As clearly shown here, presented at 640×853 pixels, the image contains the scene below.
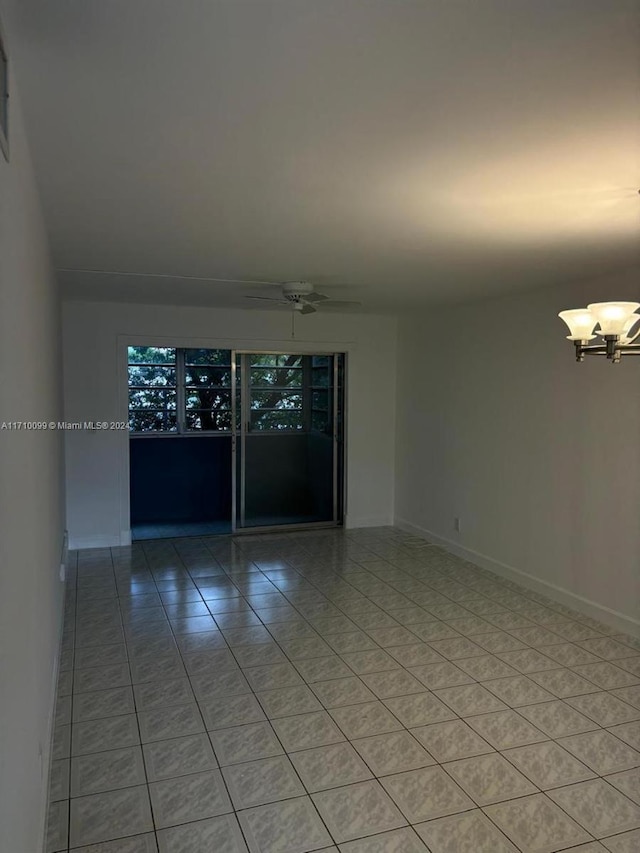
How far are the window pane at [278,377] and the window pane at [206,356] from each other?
1.05m

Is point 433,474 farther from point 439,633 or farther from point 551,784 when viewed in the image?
point 551,784

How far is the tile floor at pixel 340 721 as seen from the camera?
2221mm

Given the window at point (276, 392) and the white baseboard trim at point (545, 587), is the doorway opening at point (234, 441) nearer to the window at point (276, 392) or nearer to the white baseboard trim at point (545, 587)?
the window at point (276, 392)

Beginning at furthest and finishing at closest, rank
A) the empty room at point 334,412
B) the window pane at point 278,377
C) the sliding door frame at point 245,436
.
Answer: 1. the window pane at point 278,377
2. the sliding door frame at point 245,436
3. the empty room at point 334,412

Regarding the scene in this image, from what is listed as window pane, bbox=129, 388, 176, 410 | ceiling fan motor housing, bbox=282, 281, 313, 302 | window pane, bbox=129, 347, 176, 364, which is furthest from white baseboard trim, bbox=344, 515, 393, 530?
ceiling fan motor housing, bbox=282, 281, 313, 302

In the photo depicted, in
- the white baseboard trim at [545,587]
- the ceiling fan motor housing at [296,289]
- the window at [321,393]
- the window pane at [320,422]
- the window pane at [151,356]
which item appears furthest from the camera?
the window pane at [151,356]

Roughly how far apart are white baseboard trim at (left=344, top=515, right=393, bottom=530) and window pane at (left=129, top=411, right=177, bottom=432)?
240cm

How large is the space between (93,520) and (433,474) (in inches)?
130

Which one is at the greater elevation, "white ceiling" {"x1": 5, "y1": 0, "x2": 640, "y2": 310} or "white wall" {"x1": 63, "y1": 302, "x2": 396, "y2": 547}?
"white ceiling" {"x1": 5, "y1": 0, "x2": 640, "y2": 310}

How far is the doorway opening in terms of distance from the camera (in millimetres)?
6590

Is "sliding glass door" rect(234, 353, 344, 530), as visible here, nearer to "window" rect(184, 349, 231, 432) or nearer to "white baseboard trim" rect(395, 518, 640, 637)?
"window" rect(184, 349, 231, 432)

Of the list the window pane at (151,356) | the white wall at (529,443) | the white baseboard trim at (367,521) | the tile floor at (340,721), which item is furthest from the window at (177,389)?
the tile floor at (340,721)

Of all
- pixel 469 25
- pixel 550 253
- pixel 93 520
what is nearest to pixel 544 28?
pixel 469 25

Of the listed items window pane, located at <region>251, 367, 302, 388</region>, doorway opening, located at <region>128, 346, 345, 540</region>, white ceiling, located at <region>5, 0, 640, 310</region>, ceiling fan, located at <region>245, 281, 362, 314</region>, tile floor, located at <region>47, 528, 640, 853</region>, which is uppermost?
white ceiling, located at <region>5, 0, 640, 310</region>
